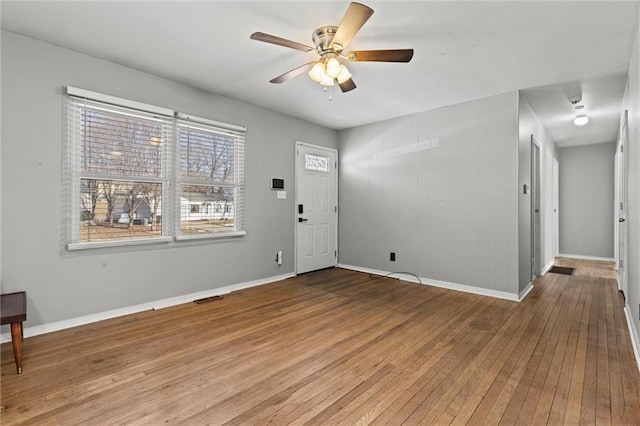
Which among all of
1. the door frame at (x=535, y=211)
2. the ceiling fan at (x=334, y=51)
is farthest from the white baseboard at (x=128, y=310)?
→ the door frame at (x=535, y=211)

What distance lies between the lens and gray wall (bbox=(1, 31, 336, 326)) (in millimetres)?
2604

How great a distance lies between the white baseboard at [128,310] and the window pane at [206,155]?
1416mm

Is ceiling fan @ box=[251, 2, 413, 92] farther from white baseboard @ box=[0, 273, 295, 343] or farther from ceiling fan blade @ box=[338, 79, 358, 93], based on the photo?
white baseboard @ box=[0, 273, 295, 343]

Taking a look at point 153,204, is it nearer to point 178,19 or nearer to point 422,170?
point 178,19

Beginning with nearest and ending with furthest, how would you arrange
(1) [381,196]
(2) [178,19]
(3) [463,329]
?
(2) [178,19], (3) [463,329], (1) [381,196]

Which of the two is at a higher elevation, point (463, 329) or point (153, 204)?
point (153, 204)

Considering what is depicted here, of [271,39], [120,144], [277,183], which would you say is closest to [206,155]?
[120,144]

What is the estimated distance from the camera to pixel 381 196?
5.18 metres

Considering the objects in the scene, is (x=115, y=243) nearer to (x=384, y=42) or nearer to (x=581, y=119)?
(x=384, y=42)

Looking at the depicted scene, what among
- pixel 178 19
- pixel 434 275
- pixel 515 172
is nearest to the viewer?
pixel 178 19

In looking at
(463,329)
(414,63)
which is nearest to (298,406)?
(463,329)

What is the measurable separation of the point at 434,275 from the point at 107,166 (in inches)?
168

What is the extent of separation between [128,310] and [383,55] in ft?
11.2

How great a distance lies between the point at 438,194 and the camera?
450 centimetres
